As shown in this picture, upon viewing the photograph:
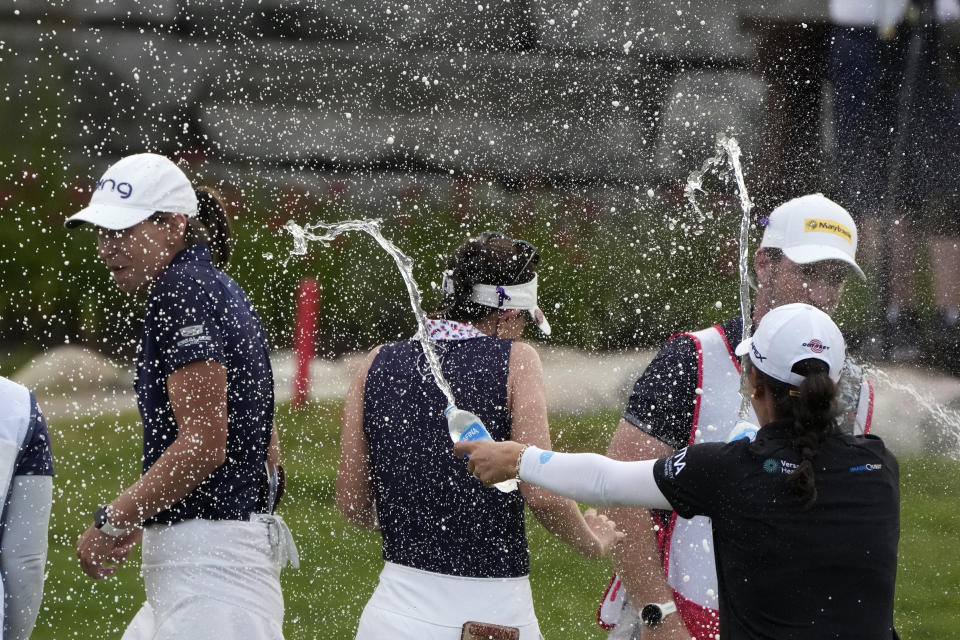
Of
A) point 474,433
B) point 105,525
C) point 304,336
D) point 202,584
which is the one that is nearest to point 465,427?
point 474,433

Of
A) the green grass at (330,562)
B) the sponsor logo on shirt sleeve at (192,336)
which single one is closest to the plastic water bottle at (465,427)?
the sponsor logo on shirt sleeve at (192,336)

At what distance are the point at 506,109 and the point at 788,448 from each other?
14818mm

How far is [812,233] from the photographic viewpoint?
2797 millimetres

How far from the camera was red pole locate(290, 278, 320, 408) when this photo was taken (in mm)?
12711

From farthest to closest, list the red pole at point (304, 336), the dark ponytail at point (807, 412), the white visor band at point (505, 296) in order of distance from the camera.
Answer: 1. the red pole at point (304, 336)
2. the white visor band at point (505, 296)
3. the dark ponytail at point (807, 412)

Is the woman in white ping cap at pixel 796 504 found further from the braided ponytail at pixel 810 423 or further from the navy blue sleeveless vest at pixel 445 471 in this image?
the navy blue sleeveless vest at pixel 445 471

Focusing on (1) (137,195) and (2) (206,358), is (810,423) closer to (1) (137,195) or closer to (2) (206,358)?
(2) (206,358)

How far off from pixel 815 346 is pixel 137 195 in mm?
1605

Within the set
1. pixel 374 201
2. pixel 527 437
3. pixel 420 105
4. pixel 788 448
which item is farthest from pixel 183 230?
pixel 420 105

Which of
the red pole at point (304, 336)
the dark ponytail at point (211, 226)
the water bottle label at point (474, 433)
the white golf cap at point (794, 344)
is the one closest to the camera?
the white golf cap at point (794, 344)

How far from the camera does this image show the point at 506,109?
54.3 ft

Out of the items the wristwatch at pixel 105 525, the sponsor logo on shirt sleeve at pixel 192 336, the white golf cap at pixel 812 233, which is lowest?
the wristwatch at pixel 105 525

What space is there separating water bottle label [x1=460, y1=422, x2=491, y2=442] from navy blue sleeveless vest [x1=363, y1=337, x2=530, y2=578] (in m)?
0.15

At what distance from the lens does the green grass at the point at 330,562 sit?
554cm
